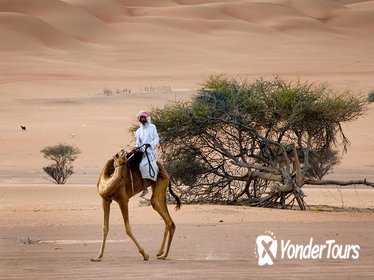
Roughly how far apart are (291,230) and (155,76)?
62709 mm

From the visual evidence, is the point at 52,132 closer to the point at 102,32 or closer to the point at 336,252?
the point at 336,252

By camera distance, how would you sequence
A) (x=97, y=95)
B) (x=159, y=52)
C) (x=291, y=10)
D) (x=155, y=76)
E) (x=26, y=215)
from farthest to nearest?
(x=291, y=10) → (x=159, y=52) → (x=155, y=76) → (x=97, y=95) → (x=26, y=215)

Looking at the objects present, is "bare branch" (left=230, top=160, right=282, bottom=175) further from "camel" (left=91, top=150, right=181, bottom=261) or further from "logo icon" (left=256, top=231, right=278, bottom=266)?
"camel" (left=91, top=150, right=181, bottom=261)

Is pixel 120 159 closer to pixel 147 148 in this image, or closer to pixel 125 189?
pixel 125 189

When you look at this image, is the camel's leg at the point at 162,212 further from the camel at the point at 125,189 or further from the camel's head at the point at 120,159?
the camel's head at the point at 120,159

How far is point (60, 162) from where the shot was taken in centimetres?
3512

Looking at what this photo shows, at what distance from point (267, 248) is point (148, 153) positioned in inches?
84.3

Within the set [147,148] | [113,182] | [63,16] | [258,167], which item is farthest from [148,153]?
→ [63,16]

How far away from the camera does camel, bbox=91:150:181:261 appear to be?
524 inches

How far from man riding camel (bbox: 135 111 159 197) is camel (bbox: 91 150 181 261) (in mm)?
86

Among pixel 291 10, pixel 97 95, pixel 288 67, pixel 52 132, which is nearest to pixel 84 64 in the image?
pixel 288 67

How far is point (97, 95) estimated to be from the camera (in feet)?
199

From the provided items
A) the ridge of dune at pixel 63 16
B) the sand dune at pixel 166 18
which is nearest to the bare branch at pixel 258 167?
the sand dune at pixel 166 18

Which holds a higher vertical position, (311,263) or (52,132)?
(311,263)
